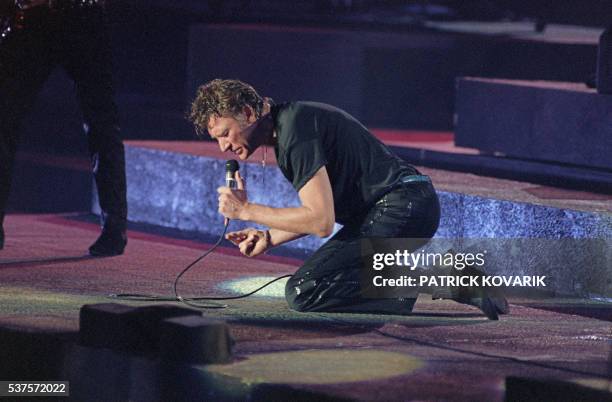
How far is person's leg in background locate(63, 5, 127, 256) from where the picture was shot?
6.63 metres

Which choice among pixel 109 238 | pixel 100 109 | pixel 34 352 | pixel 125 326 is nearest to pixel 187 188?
pixel 109 238

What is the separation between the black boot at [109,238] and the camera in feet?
22.8

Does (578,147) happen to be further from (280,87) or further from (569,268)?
(280,87)

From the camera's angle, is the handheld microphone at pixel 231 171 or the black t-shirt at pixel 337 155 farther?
the handheld microphone at pixel 231 171

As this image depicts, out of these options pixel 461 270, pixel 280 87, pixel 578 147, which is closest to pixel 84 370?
pixel 461 270

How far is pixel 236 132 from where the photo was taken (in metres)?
5.21

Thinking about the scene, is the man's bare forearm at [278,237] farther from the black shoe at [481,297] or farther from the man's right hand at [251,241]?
the black shoe at [481,297]

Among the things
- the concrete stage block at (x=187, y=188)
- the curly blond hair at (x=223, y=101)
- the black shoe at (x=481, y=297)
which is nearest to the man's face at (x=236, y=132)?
the curly blond hair at (x=223, y=101)

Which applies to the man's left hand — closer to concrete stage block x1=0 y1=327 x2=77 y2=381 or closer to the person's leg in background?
concrete stage block x1=0 y1=327 x2=77 y2=381

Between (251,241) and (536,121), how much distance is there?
315 centimetres

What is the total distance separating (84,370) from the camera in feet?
15.6

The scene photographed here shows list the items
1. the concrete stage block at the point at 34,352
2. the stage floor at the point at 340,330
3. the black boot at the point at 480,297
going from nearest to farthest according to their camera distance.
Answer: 1. the stage floor at the point at 340,330
2. the concrete stage block at the point at 34,352
3. the black boot at the point at 480,297

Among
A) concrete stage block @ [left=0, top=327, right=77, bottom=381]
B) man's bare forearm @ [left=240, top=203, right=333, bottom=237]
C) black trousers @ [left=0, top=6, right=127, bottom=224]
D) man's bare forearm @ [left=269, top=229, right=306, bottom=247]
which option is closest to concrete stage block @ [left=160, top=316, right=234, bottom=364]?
concrete stage block @ [left=0, top=327, right=77, bottom=381]

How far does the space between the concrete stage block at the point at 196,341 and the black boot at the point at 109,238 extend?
254 centimetres
